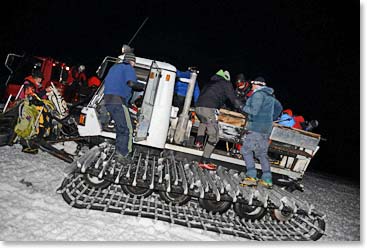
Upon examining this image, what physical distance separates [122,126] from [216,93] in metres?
2.08

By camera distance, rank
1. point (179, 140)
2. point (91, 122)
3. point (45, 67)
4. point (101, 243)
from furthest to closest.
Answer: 1. point (45, 67)
2. point (179, 140)
3. point (91, 122)
4. point (101, 243)

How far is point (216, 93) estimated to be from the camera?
17.9 ft

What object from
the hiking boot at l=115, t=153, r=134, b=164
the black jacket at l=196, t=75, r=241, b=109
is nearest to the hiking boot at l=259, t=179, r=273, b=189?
the black jacket at l=196, t=75, r=241, b=109

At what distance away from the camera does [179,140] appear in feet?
18.7

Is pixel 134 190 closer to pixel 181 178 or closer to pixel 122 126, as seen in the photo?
pixel 181 178

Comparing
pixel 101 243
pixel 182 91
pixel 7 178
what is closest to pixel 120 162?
pixel 101 243

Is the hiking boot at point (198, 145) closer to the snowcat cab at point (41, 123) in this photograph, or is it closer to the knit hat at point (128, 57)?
the knit hat at point (128, 57)

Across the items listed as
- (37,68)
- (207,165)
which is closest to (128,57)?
(207,165)

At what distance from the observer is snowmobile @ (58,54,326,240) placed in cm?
402

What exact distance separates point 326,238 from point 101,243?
4.13 m

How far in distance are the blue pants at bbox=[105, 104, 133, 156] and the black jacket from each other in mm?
1688

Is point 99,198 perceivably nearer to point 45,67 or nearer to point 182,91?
point 182,91

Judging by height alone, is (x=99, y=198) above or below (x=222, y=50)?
below

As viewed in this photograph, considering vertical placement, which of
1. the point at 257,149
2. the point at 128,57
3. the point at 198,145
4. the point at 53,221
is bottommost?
the point at 53,221
